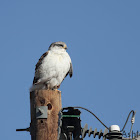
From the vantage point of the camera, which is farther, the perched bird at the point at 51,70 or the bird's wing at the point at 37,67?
the bird's wing at the point at 37,67

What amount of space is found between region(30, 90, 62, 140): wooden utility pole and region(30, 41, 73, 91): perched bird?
376 centimetres

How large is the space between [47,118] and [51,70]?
→ 417 centimetres

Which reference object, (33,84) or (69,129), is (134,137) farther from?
(33,84)

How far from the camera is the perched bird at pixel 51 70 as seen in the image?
11.3 m

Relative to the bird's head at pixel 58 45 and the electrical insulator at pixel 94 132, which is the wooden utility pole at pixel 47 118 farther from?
the bird's head at pixel 58 45

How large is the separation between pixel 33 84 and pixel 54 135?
4.38 meters

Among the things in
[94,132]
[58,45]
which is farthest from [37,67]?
[94,132]

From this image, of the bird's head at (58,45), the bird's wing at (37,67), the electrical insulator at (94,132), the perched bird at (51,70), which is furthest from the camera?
the bird's head at (58,45)

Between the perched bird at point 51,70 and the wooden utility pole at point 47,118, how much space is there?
376 centimetres

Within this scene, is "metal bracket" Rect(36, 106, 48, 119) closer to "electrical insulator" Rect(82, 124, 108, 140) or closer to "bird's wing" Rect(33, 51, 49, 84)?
"electrical insulator" Rect(82, 124, 108, 140)

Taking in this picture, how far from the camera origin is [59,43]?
12305 millimetres

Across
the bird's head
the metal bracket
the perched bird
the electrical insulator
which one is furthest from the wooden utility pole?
the bird's head

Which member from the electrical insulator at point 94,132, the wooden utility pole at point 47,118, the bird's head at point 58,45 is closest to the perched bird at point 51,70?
the bird's head at point 58,45

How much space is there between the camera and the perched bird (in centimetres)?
1127
